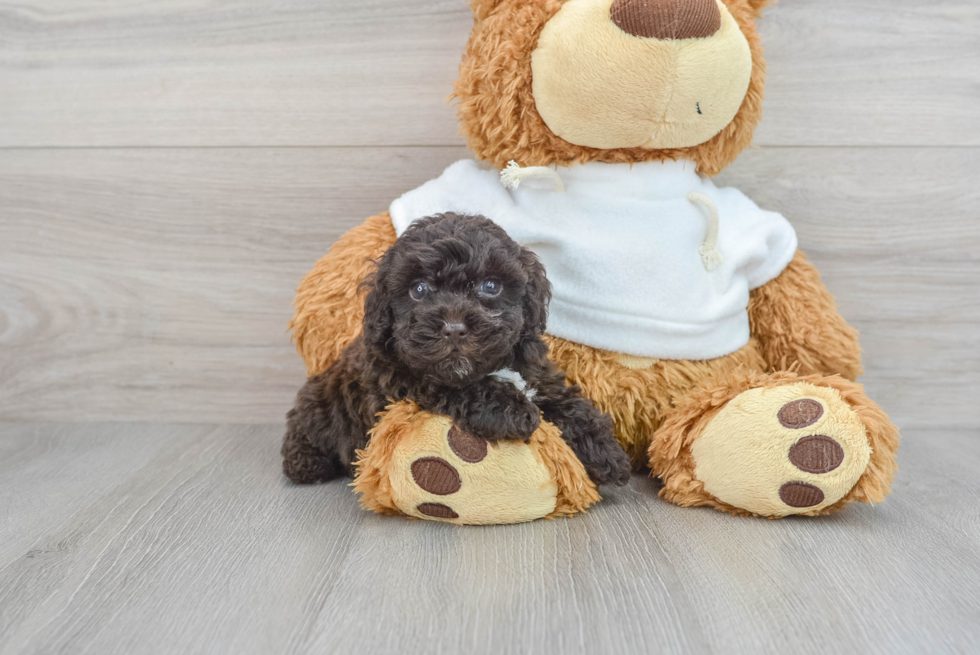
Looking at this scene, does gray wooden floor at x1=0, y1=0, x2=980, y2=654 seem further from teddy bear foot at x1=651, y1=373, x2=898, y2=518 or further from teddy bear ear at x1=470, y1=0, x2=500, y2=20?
teddy bear ear at x1=470, y1=0, x2=500, y2=20

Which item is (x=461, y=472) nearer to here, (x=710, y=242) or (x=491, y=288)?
(x=491, y=288)

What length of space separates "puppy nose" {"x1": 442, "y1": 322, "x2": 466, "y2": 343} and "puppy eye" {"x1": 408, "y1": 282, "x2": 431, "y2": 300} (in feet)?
0.22

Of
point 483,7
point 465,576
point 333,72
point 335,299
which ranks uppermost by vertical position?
point 483,7

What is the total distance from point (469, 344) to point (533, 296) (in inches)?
4.7

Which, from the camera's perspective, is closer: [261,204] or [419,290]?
[419,290]

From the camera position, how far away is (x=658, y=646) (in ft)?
2.30

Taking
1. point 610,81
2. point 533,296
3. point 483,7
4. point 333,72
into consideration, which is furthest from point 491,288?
point 333,72

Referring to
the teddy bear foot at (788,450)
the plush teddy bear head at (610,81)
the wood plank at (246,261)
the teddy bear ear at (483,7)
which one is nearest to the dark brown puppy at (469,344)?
the teddy bear foot at (788,450)

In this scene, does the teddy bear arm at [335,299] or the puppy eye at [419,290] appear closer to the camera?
the puppy eye at [419,290]

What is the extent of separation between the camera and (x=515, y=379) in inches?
37.9

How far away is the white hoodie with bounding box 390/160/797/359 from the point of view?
110cm

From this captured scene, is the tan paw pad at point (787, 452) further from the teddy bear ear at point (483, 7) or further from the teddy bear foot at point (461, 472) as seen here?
the teddy bear ear at point (483, 7)

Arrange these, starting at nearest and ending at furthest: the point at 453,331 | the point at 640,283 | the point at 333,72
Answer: the point at 453,331 → the point at 640,283 → the point at 333,72

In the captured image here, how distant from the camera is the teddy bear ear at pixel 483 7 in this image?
3.62 ft
